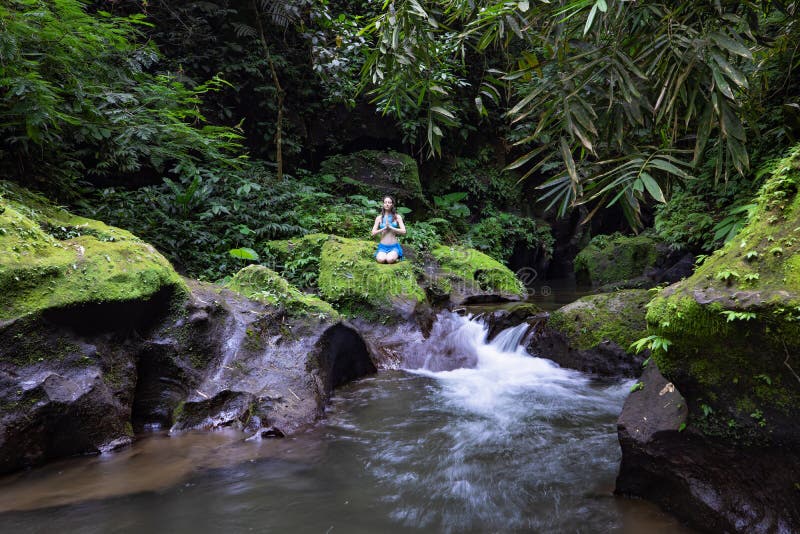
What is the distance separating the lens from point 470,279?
9.38 meters

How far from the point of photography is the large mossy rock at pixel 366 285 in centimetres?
717

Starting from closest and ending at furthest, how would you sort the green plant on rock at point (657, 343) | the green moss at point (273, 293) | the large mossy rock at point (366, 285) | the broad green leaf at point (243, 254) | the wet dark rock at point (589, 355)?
the green plant on rock at point (657, 343), the green moss at point (273, 293), the wet dark rock at point (589, 355), the large mossy rock at point (366, 285), the broad green leaf at point (243, 254)

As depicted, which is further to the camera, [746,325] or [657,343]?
[657,343]

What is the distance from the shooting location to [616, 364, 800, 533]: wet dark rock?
7.09 ft

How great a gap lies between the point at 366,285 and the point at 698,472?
5.35 metres

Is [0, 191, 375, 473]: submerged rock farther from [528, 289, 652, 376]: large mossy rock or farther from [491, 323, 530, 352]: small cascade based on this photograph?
[528, 289, 652, 376]: large mossy rock

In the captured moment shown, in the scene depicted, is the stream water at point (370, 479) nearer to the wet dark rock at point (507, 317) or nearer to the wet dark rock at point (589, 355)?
the wet dark rock at point (589, 355)

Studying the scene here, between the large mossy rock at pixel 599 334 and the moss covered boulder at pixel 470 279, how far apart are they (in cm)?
226

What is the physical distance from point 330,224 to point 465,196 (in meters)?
6.51

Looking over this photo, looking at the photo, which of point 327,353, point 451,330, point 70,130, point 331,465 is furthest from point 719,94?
point 70,130

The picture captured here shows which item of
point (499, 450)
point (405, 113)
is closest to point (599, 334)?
point (499, 450)

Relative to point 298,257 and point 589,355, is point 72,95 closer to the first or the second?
point 298,257

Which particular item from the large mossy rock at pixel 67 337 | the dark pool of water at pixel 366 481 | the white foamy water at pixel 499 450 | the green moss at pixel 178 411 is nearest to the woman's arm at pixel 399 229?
the white foamy water at pixel 499 450

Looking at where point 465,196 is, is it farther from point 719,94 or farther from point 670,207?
point 719,94
